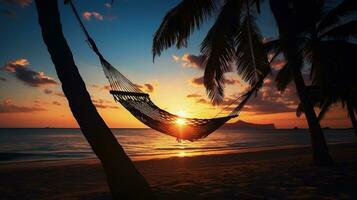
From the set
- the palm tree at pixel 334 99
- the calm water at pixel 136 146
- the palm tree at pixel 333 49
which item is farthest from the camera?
the calm water at pixel 136 146

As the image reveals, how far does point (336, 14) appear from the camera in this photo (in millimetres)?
8258

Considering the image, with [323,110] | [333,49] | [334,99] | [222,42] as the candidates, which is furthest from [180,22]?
Result: [323,110]

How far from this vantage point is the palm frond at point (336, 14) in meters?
7.91

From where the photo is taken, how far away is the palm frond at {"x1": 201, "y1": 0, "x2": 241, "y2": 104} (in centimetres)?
634

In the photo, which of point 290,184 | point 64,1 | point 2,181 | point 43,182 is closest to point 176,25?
point 64,1

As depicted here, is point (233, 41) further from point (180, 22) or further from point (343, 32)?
point (343, 32)

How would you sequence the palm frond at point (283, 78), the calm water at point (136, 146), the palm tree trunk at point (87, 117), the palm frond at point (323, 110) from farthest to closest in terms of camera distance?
the calm water at point (136, 146) → the palm frond at point (323, 110) → the palm frond at point (283, 78) → the palm tree trunk at point (87, 117)

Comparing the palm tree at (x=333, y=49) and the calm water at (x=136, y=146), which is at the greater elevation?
the palm tree at (x=333, y=49)

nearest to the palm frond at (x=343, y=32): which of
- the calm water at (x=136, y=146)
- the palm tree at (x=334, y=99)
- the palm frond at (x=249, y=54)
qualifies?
the palm tree at (x=334, y=99)

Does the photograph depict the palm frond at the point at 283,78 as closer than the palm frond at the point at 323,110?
Yes

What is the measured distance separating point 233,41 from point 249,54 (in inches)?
17.0

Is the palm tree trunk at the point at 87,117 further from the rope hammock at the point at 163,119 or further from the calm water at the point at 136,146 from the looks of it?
the calm water at the point at 136,146

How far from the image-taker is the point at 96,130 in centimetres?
325

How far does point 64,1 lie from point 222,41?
11.5 feet
